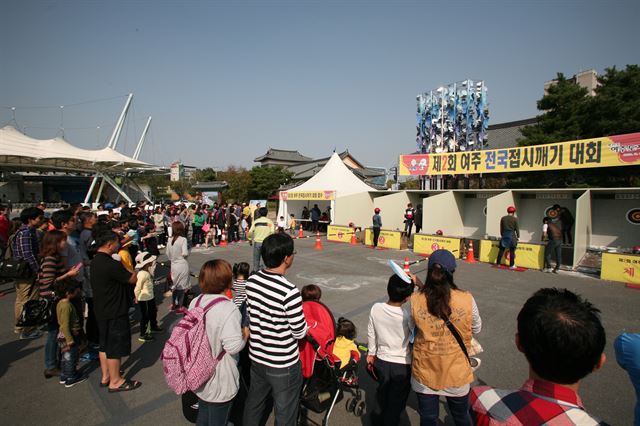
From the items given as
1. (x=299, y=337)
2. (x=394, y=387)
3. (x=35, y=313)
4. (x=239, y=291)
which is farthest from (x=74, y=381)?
(x=394, y=387)

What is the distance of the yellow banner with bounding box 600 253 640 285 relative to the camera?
7.29 meters

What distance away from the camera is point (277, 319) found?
6.72 feet

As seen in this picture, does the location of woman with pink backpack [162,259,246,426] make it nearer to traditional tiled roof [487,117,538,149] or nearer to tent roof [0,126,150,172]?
traditional tiled roof [487,117,538,149]

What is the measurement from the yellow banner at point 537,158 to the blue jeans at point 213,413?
1214 centimetres

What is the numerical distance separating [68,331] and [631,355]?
4.64 m

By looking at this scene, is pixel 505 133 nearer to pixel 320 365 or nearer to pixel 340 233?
pixel 340 233

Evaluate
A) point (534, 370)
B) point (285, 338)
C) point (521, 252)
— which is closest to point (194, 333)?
point (285, 338)

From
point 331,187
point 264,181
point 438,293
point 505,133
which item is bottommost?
point 438,293

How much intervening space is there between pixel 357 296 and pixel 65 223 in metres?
5.34

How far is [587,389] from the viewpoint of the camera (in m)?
3.30

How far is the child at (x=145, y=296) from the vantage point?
14.4 feet

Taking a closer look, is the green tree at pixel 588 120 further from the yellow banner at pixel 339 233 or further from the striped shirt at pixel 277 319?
the striped shirt at pixel 277 319

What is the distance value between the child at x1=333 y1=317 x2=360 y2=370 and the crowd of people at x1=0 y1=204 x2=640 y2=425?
13mm

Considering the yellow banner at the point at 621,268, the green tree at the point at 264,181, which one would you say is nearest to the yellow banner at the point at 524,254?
the yellow banner at the point at 621,268
